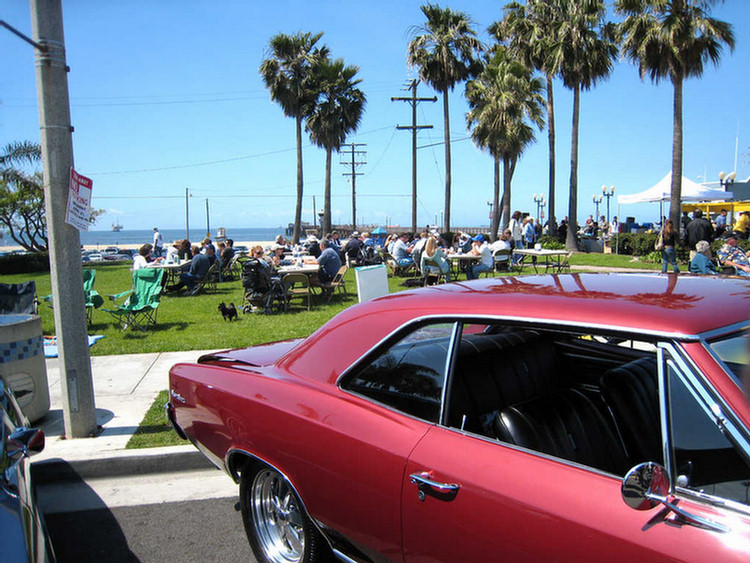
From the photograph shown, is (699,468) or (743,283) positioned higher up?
(743,283)

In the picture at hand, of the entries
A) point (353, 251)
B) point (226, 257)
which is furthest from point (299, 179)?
point (226, 257)

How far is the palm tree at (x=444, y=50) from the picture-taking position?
29531 mm

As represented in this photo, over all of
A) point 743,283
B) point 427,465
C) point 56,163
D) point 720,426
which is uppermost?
point 56,163

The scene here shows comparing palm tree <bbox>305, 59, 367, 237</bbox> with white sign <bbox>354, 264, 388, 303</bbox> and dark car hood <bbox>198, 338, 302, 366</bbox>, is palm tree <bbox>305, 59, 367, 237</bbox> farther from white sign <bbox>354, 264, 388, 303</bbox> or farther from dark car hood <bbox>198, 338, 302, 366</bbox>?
dark car hood <bbox>198, 338, 302, 366</bbox>

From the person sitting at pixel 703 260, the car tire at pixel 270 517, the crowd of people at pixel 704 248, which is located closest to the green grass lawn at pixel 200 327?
the car tire at pixel 270 517

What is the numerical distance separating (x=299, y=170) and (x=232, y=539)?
3082cm

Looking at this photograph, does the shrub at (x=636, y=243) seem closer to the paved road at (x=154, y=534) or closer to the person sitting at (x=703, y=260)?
the person sitting at (x=703, y=260)

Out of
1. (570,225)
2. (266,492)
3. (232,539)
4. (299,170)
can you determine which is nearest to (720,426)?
(266,492)

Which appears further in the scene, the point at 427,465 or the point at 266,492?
the point at 266,492

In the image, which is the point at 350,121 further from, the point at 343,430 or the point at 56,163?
the point at 343,430

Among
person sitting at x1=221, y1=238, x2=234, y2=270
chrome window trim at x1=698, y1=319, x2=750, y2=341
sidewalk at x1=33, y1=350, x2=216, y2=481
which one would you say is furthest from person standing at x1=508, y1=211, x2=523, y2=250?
chrome window trim at x1=698, y1=319, x2=750, y2=341

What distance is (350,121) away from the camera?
32719 millimetres

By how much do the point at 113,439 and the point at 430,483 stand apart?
363 centimetres

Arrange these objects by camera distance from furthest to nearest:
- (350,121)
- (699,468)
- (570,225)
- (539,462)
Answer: (350,121)
(570,225)
(539,462)
(699,468)
